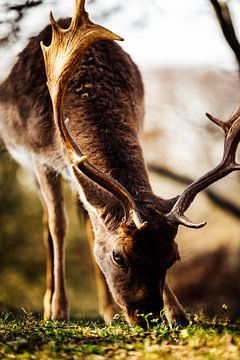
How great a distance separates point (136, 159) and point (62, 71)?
4.16 feet

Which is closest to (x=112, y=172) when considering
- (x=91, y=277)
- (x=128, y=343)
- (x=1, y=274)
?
(x=128, y=343)

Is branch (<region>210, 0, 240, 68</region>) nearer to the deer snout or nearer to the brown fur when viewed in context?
the brown fur

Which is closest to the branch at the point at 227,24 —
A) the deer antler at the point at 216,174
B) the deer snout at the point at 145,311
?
the deer antler at the point at 216,174

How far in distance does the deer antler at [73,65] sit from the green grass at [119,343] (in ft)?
3.48

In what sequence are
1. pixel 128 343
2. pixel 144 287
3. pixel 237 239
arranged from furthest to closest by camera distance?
pixel 237 239 → pixel 144 287 → pixel 128 343

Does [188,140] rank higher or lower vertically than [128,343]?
lower

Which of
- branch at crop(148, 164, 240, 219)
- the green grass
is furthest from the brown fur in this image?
branch at crop(148, 164, 240, 219)

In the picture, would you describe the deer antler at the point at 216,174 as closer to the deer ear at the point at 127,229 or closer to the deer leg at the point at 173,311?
the deer ear at the point at 127,229

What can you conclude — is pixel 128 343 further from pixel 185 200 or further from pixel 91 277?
pixel 91 277

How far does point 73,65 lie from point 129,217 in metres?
1.49

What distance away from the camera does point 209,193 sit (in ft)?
60.2

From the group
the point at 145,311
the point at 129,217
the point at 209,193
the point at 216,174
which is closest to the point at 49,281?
the point at 145,311

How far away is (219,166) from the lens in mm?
6422

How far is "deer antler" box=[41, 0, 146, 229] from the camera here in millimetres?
6145
